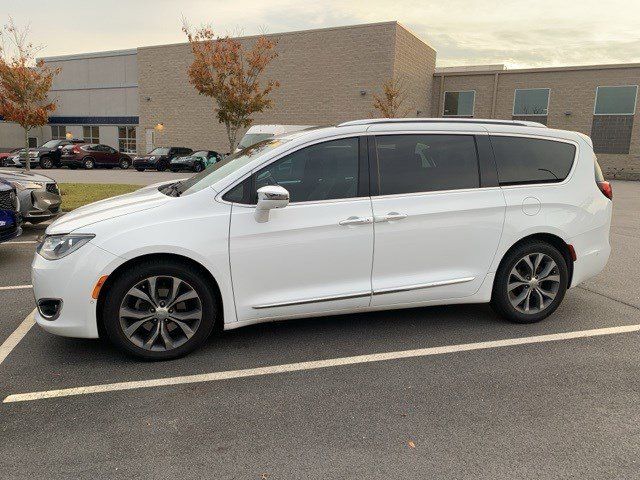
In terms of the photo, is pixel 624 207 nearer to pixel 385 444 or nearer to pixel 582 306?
pixel 582 306

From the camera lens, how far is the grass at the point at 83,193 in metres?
11.8

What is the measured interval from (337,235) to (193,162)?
84.4ft

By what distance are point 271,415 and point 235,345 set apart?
1.13m

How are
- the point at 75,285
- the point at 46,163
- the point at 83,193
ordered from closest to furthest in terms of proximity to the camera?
1. the point at 75,285
2. the point at 83,193
3. the point at 46,163

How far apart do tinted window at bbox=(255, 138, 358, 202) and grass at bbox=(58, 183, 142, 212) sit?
8.41 m

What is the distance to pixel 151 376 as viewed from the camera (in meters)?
3.65

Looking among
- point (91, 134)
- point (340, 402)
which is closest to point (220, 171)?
point (340, 402)

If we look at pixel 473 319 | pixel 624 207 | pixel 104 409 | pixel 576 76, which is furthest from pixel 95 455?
pixel 576 76

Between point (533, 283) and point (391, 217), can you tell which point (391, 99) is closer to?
point (533, 283)

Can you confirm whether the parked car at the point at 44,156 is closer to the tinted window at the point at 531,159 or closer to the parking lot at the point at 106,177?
the parking lot at the point at 106,177

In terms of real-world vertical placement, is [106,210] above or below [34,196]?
above

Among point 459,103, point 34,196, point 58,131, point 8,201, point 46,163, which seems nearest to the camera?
point 8,201

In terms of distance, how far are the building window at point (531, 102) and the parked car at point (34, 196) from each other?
94.5 ft

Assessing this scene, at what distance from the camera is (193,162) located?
2838 centimetres
